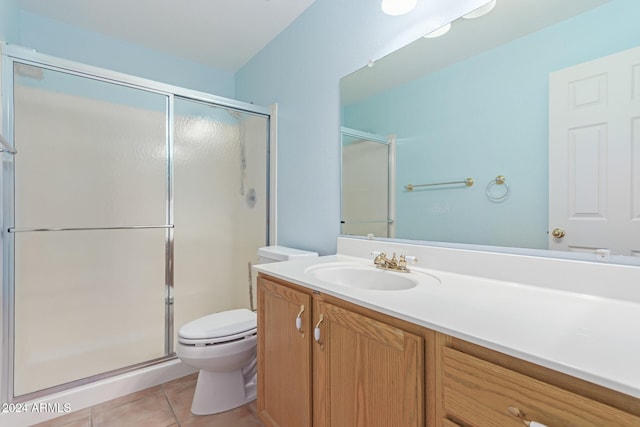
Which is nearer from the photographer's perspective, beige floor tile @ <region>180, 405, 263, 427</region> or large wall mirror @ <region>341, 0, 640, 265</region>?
large wall mirror @ <region>341, 0, 640, 265</region>

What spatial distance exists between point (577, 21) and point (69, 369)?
112 inches

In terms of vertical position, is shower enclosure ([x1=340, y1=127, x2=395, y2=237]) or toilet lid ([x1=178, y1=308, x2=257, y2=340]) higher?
shower enclosure ([x1=340, y1=127, x2=395, y2=237])

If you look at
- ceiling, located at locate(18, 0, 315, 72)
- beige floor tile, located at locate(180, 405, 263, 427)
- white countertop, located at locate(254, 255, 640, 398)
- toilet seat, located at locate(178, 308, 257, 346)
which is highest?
ceiling, located at locate(18, 0, 315, 72)

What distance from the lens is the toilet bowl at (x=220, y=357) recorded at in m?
1.48

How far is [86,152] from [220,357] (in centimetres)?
144

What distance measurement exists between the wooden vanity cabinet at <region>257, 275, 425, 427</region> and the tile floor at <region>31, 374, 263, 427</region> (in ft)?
1.03

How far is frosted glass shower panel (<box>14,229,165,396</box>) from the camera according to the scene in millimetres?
1551

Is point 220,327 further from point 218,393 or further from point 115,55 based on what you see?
point 115,55

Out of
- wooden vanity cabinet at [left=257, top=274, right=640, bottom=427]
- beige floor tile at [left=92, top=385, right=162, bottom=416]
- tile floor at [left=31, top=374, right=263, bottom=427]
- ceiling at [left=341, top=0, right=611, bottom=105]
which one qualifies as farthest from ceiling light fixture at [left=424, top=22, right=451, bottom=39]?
beige floor tile at [left=92, top=385, right=162, bottom=416]

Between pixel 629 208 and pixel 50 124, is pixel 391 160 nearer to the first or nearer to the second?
pixel 629 208

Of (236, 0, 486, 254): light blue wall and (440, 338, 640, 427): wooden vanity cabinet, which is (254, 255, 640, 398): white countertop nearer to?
(440, 338, 640, 427): wooden vanity cabinet

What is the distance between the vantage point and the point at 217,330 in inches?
60.1

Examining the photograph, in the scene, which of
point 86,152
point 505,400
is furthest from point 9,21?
point 505,400

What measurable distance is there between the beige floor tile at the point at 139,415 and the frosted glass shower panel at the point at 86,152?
1.05 m
